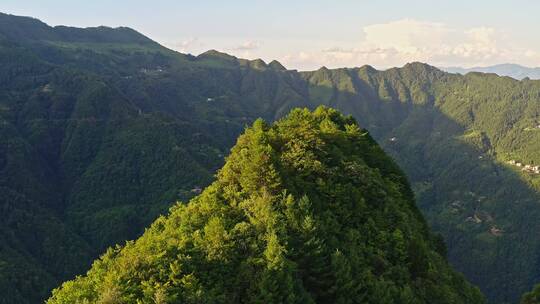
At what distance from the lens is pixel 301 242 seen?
55.4 meters

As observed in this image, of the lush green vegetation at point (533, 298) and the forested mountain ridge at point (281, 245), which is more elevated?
the forested mountain ridge at point (281, 245)

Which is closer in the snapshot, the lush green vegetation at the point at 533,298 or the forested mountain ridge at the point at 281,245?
the forested mountain ridge at the point at 281,245

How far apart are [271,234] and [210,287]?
28.6 ft

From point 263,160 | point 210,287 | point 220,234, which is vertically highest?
point 263,160

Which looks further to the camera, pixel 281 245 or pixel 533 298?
pixel 533 298

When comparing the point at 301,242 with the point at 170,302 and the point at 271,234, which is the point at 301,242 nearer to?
the point at 271,234

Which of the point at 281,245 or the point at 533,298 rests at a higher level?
the point at 281,245

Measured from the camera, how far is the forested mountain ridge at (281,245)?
162 ft

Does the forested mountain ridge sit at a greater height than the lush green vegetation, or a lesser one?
greater

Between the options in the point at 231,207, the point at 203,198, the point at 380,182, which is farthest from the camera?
the point at 380,182

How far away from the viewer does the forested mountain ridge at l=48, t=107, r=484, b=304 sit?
49375 millimetres

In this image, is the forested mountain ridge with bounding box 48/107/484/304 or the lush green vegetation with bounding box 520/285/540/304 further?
the lush green vegetation with bounding box 520/285/540/304

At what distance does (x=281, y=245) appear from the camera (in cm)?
5375

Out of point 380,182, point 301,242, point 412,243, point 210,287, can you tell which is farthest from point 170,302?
point 380,182
